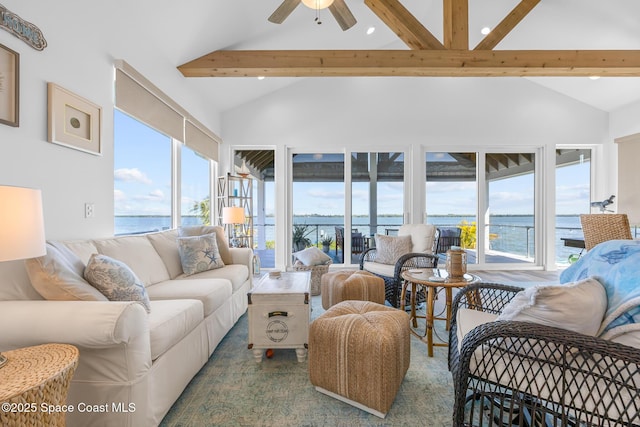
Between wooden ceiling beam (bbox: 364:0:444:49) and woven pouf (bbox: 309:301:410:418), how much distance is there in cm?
316

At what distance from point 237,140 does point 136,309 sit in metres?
4.12

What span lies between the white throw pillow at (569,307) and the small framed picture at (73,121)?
9.19ft

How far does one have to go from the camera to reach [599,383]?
3.43ft

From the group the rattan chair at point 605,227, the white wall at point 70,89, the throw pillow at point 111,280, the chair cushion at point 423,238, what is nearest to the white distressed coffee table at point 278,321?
the throw pillow at point 111,280

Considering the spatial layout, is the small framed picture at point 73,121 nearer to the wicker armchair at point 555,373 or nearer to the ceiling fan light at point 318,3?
the ceiling fan light at point 318,3

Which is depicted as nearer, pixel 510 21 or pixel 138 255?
pixel 138 255

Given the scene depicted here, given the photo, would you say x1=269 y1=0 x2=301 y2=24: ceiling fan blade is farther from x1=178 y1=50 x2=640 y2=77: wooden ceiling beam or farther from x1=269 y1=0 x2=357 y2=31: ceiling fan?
x1=178 y1=50 x2=640 y2=77: wooden ceiling beam

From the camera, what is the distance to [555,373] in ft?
3.60

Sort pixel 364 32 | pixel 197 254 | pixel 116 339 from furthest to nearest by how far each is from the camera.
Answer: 1. pixel 364 32
2. pixel 197 254
3. pixel 116 339

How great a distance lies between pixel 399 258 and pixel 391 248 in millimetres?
447

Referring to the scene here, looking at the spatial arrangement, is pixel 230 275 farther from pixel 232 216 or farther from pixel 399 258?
pixel 399 258

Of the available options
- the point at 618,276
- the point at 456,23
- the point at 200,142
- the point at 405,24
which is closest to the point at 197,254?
the point at 200,142

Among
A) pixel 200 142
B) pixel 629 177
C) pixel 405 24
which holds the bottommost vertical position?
pixel 629 177

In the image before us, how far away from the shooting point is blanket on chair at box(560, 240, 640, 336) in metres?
1.10
